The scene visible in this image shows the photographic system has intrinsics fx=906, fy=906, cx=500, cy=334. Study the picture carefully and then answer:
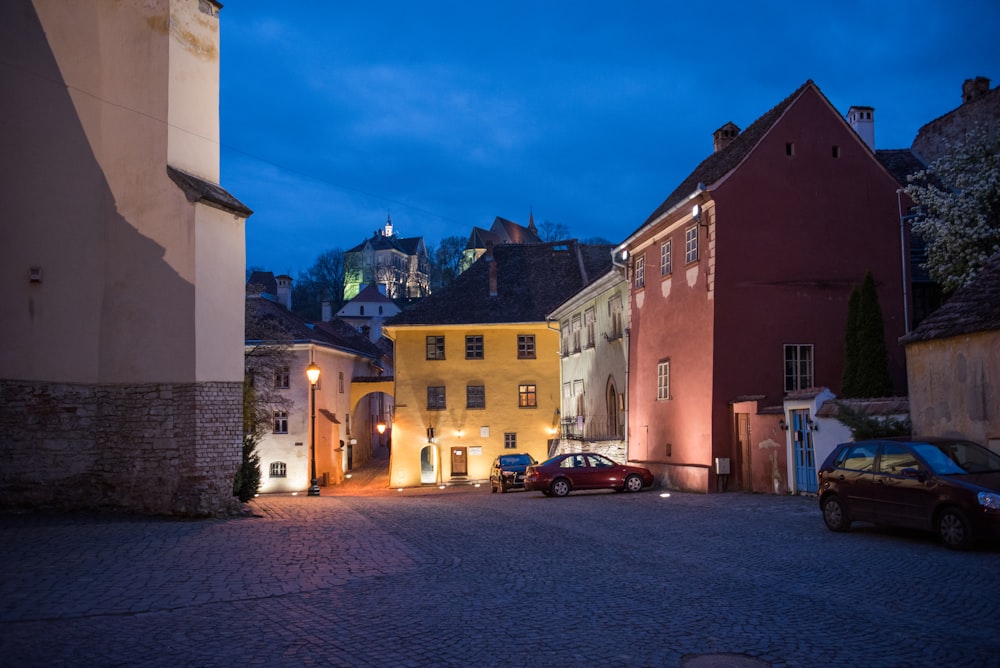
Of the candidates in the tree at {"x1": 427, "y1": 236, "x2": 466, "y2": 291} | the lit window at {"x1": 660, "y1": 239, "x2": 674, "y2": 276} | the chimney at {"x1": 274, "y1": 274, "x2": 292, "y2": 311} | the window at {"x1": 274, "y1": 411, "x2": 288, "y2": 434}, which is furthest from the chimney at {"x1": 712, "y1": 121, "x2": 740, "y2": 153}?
the tree at {"x1": 427, "y1": 236, "x2": 466, "y2": 291}

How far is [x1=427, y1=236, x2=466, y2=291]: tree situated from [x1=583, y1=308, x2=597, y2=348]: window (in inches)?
2990

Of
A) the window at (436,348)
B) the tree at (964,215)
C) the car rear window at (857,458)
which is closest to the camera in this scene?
the car rear window at (857,458)

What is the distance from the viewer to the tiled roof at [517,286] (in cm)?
5006

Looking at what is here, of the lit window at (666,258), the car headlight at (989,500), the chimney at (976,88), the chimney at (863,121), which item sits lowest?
the car headlight at (989,500)

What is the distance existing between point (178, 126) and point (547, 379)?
33.0 meters

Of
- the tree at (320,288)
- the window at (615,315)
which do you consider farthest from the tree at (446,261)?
the window at (615,315)

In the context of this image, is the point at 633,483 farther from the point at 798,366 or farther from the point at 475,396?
the point at 475,396

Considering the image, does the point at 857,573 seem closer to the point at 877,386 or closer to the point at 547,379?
the point at 877,386

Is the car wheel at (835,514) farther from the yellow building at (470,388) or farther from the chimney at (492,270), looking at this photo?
the chimney at (492,270)

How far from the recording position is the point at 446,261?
123 m

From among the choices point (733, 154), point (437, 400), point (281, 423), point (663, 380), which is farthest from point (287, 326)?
point (733, 154)

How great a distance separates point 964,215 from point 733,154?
269 inches

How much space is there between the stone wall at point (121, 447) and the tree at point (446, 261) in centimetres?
9833

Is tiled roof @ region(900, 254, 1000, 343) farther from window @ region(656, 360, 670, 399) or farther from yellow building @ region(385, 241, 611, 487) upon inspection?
yellow building @ region(385, 241, 611, 487)
